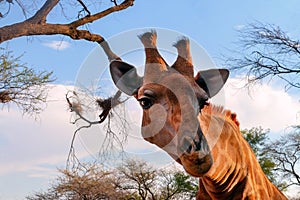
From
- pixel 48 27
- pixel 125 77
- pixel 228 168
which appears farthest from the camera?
pixel 48 27

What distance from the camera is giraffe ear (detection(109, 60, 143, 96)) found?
3.30 m

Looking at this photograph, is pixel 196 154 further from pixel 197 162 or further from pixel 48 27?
pixel 48 27

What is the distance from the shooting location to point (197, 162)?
258 centimetres

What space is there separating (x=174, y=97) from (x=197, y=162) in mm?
464

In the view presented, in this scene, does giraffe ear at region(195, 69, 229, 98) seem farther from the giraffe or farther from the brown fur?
the brown fur

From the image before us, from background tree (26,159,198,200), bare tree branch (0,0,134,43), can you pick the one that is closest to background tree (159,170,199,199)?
background tree (26,159,198,200)

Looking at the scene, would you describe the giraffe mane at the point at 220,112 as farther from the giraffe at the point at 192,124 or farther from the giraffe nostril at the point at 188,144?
the giraffe nostril at the point at 188,144

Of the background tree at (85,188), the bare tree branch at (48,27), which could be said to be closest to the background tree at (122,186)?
the background tree at (85,188)

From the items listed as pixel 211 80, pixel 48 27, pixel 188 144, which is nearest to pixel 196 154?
pixel 188 144

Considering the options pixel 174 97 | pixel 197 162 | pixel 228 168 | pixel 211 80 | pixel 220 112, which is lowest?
pixel 197 162

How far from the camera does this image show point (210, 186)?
3.20 meters

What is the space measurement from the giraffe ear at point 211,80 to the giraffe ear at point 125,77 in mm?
464

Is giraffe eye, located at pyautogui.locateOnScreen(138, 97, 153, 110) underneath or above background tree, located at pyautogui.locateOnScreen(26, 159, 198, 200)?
underneath

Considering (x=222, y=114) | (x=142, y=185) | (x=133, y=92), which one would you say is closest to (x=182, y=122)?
(x=133, y=92)
